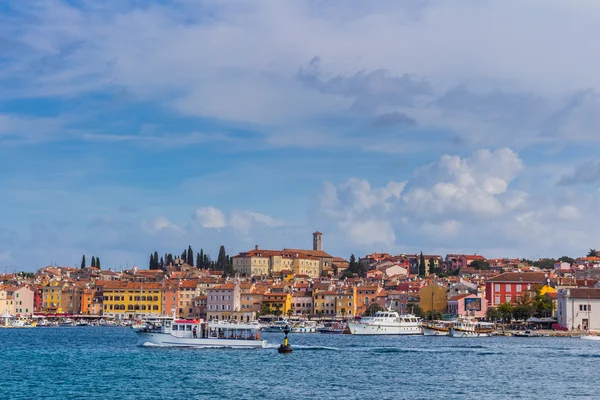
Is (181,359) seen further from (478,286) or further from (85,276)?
(85,276)

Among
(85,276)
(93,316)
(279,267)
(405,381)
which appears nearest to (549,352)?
(405,381)

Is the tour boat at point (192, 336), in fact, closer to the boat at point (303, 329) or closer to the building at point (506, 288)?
the boat at point (303, 329)

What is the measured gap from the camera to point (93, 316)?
4710 inches

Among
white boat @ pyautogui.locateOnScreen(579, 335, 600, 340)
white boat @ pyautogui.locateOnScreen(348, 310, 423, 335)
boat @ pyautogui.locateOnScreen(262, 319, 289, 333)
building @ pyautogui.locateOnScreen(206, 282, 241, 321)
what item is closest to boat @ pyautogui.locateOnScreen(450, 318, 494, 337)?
white boat @ pyautogui.locateOnScreen(348, 310, 423, 335)

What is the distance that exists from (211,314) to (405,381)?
7627cm

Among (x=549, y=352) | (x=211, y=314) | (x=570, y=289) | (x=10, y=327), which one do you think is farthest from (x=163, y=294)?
(x=549, y=352)

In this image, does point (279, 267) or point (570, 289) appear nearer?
point (570, 289)

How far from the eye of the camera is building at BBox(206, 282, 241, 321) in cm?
11275

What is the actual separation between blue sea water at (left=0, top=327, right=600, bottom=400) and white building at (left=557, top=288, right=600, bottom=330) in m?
23.9

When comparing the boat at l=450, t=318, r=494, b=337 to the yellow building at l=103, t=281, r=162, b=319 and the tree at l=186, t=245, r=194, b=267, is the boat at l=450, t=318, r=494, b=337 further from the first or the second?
the tree at l=186, t=245, r=194, b=267

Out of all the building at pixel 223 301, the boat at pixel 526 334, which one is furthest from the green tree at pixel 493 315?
the building at pixel 223 301

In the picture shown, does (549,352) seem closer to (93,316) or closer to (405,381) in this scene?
(405,381)

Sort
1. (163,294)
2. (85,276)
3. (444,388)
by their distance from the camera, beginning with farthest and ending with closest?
1. (85,276)
2. (163,294)
3. (444,388)

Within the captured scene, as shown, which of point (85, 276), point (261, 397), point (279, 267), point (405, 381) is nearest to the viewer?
point (261, 397)
